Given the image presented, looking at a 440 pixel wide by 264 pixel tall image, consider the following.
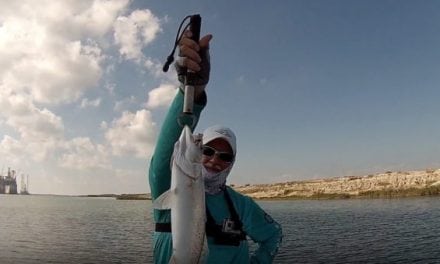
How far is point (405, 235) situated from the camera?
39750 mm

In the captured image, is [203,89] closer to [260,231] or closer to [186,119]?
[186,119]

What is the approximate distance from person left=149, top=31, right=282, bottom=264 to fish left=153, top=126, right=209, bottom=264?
67 cm

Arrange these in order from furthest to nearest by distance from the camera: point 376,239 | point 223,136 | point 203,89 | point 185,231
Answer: point 376,239 < point 223,136 < point 203,89 < point 185,231

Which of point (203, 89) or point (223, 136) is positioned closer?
point (203, 89)

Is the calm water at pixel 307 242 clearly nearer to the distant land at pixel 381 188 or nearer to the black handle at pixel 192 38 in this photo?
the black handle at pixel 192 38

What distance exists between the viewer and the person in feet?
15.7

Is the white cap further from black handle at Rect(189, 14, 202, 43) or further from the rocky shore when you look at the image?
the rocky shore

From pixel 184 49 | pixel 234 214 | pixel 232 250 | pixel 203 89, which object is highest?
pixel 184 49

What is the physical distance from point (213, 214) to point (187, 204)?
1831 mm

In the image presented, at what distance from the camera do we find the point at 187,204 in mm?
4145

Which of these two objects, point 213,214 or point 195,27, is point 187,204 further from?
point 195,27

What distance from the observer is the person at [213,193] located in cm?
479

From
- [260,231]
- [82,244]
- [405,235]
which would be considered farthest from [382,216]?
[260,231]

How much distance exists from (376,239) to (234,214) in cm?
3718
